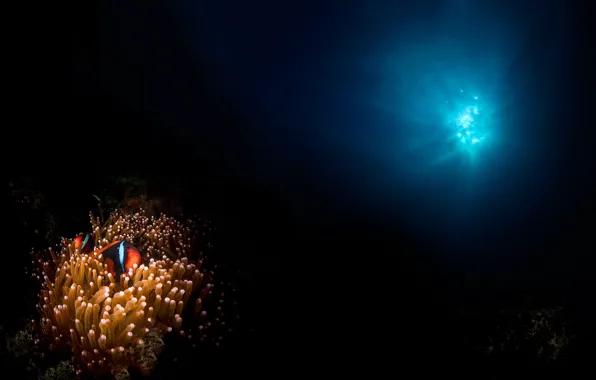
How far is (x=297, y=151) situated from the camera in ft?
19.5

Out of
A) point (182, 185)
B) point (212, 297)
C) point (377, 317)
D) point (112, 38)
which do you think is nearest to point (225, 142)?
point (182, 185)

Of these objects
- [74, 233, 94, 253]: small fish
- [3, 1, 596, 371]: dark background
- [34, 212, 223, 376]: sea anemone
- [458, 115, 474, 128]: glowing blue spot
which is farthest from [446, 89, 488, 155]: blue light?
[74, 233, 94, 253]: small fish

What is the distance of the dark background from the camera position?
12.8 feet

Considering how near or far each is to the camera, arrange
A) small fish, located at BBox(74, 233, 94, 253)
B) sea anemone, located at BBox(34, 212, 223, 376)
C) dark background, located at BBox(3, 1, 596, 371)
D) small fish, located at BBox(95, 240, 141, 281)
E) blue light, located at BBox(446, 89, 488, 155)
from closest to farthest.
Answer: sea anemone, located at BBox(34, 212, 223, 376) < small fish, located at BBox(95, 240, 141, 281) < small fish, located at BBox(74, 233, 94, 253) < dark background, located at BBox(3, 1, 596, 371) < blue light, located at BBox(446, 89, 488, 155)

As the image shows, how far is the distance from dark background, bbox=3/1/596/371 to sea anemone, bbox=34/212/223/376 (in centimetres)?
58

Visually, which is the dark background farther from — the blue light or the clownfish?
the clownfish

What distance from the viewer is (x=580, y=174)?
561cm

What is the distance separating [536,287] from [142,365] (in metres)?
4.44

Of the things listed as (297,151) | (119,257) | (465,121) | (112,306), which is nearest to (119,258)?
(119,257)

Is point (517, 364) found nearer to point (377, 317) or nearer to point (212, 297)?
point (377, 317)

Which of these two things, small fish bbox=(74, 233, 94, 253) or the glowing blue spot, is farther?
the glowing blue spot

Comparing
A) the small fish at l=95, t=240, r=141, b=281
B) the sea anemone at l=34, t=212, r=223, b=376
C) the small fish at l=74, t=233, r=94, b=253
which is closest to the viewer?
the sea anemone at l=34, t=212, r=223, b=376

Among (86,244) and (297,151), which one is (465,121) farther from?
(86,244)

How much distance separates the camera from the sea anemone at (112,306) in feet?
8.10
